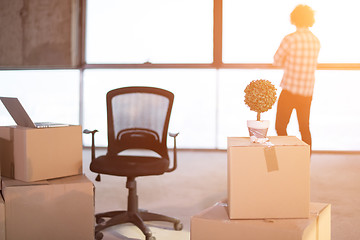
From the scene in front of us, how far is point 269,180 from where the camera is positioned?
2107 millimetres

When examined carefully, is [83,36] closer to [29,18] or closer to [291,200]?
[29,18]

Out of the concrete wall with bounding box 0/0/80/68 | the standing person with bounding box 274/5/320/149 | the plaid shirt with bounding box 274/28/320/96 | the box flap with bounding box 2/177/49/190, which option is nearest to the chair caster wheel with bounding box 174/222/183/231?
the box flap with bounding box 2/177/49/190

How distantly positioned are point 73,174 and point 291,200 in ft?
3.97

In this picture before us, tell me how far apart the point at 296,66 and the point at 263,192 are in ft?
7.36

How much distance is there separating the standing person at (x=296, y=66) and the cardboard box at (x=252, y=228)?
79.6 inches

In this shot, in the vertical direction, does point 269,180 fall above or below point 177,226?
above

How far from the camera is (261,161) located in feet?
6.88

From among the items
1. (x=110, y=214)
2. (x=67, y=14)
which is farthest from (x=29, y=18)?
(x=110, y=214)

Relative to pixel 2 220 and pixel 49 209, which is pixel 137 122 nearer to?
pixel 49 209

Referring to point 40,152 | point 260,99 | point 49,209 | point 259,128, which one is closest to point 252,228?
point 259,128

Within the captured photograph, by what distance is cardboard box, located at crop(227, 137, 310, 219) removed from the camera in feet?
Answer: 6.87

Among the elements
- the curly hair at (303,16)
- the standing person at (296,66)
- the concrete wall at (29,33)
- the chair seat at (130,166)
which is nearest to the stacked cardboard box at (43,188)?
the chair seat at (130,166)

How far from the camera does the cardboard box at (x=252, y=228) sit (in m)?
2.03

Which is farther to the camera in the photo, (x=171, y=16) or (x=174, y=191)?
(x=171, y=16)
